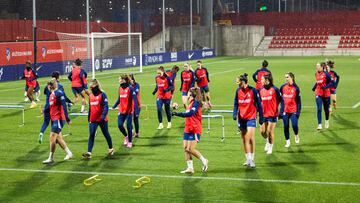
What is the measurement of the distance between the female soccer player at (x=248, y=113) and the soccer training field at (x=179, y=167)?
1.54 ft

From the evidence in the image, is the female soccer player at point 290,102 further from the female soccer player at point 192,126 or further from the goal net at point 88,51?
the goal net at point 88,51

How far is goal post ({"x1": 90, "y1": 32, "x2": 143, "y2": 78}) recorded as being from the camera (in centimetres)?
4884

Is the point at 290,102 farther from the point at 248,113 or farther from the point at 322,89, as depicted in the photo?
the point at 322,89

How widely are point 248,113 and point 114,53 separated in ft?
127

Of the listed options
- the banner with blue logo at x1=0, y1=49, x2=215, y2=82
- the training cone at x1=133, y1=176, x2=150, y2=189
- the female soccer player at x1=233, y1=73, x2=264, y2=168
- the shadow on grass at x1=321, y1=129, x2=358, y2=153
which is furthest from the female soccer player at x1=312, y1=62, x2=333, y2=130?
the banner with blue logo at x1=0, y1=49, x2=215, y2=82

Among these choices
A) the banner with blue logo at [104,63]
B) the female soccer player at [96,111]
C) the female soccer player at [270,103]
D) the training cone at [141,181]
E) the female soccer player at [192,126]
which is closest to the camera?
the training cone at [141,181]

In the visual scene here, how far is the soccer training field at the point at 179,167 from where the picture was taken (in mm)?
12156

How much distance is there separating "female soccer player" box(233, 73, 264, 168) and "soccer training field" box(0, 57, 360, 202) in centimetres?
47

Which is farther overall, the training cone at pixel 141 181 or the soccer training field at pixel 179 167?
the training cone at pixel 141 181

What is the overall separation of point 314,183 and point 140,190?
Answer: 3.75 meters

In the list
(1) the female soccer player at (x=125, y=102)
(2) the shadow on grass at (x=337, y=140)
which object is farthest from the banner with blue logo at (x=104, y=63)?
(2) the shadow on grass at (x=337, y=140)

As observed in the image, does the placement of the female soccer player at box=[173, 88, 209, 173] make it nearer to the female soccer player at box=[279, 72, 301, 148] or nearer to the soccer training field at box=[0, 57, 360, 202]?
the soccer training field at box=[0, 57, 360, 202]

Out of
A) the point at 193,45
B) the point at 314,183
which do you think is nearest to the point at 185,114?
the point at 314,183

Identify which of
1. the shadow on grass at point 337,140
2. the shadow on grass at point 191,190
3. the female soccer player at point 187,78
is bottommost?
the shadow on grass at point 191,190
